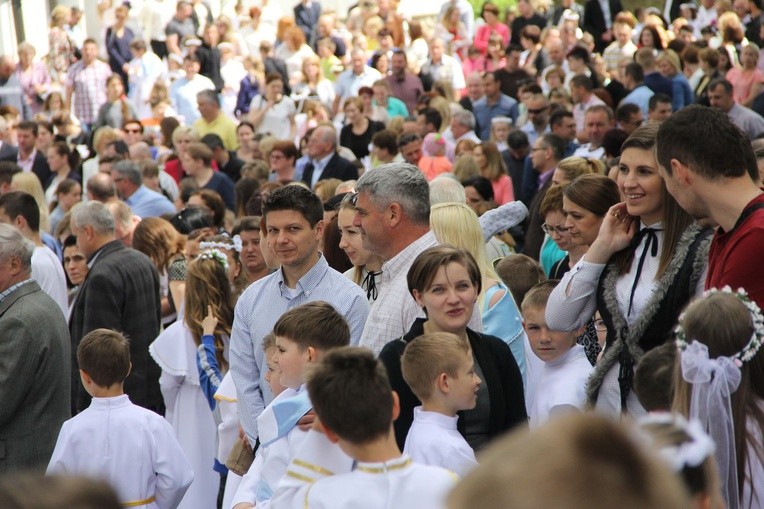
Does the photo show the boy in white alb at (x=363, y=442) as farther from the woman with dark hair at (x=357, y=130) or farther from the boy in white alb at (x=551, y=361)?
the woman with dark hair at (x=357, y=130)

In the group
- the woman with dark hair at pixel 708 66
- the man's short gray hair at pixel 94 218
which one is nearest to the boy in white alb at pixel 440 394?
the man's short gray hair at pixel 94 218

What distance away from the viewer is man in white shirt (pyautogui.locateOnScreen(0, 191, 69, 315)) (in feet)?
26.9

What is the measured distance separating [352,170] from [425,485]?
9854mm

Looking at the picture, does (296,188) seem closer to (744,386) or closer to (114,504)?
(744,386)

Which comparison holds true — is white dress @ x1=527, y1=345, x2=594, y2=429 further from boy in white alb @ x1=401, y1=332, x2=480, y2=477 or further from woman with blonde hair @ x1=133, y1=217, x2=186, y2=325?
woman with blonde hair @ x1=133, y1=217, x2=186, y2=325

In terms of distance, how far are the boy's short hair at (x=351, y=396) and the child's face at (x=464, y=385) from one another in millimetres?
893

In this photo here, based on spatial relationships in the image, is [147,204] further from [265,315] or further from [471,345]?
[471,345]

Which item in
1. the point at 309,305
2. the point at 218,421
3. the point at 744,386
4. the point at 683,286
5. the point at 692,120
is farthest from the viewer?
the point at 218,421

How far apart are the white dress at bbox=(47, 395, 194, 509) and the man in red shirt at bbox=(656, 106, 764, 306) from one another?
10.00ft

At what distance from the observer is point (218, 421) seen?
7113 mm

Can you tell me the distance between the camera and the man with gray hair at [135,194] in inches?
476

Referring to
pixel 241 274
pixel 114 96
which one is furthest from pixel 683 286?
pixel 114 96

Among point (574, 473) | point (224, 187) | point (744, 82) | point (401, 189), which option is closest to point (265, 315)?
point (401, 189)

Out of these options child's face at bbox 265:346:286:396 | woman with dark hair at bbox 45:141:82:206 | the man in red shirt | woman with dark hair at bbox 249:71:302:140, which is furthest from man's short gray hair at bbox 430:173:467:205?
woman with dark hair at bbox 249:71:302:140
